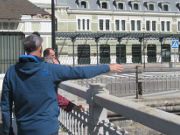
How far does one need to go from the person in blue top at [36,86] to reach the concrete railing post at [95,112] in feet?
4.60

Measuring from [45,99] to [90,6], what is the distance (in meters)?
84.1

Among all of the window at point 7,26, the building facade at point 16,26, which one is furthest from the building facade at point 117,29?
the window at point 7,26

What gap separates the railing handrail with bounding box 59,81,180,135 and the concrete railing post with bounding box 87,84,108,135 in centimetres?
11

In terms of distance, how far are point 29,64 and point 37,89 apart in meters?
0.26

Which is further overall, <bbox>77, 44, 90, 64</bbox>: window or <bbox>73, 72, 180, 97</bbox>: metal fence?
<bbox>77, 44, 90, 64</bbox>: window

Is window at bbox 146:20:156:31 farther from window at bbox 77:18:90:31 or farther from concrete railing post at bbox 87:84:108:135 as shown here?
concrete railing post at bbox 87:84:108:135

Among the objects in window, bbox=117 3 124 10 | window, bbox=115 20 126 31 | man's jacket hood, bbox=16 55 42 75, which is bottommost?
man's jacket hood, bbox=16 55 42 75

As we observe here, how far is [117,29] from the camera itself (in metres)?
87.6

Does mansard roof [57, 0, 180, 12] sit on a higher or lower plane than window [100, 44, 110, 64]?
higher

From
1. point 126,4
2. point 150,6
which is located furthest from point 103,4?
point 150,6

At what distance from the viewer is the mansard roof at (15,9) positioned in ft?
68.6

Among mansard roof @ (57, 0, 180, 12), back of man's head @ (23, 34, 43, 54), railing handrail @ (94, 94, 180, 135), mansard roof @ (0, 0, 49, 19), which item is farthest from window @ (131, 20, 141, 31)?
back of man's head @ (23, 34, 43, 54)

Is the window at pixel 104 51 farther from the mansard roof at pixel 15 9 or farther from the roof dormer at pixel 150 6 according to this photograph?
the mansard roof at pixel 15 9

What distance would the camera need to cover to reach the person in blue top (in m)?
4.85
